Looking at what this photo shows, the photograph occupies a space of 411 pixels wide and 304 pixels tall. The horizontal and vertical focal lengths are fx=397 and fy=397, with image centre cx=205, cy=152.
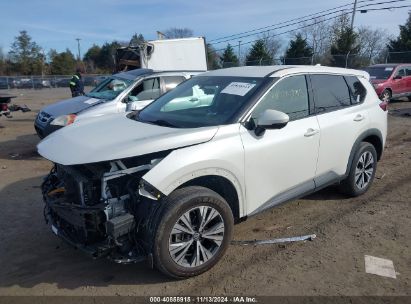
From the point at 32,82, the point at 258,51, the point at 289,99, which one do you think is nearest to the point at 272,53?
the point at 258,51

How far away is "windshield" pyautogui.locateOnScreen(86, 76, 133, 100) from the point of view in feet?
28.5

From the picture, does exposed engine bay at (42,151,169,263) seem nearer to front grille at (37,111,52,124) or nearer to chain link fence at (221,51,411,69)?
front grille at (37,111,52,124)

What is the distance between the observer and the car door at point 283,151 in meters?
3.89

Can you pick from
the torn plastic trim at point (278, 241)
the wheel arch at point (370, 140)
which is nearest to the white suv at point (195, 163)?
the wheel arch at point (370, 140)

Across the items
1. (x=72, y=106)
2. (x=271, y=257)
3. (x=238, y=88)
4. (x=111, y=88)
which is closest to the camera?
(x=271, y=257)

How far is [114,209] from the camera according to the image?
130 inches

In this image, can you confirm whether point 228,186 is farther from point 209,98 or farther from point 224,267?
point 209,98

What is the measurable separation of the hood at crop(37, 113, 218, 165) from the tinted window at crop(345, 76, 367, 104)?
8.23 feet

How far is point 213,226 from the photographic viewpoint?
144 inches

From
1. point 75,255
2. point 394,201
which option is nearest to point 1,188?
point 75,255

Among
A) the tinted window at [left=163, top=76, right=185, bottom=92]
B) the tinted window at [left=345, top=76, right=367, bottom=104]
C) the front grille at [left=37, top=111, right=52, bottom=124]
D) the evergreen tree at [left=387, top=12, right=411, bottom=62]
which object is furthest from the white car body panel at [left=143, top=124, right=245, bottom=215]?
the evergreen tree at [left=387, top=12, right=411, bottom=62]

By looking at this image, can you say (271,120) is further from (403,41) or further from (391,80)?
(403,41)

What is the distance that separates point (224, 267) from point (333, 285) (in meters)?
1.00

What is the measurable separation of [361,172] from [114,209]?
3578 mm
